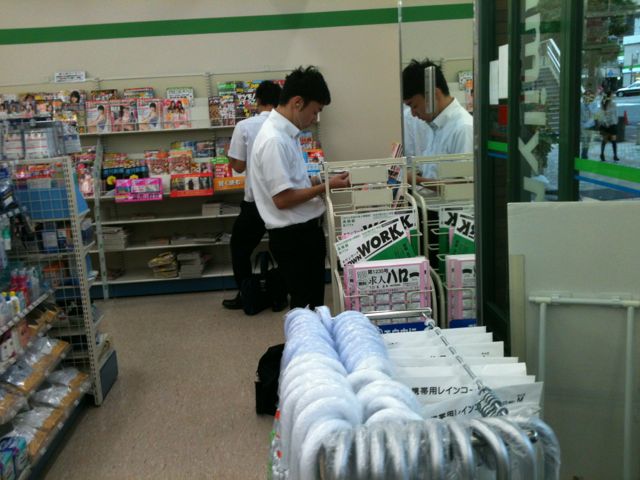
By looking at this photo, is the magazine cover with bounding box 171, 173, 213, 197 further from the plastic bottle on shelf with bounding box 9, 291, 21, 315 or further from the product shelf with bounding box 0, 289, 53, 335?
the plastic bottle on shelf with bounding box 9, 291, 21, 315

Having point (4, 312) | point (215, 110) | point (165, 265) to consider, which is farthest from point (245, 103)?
point (4, 312)

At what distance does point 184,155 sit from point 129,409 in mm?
3079

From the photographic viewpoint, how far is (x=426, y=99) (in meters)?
3.72

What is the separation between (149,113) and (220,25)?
1.17 metres

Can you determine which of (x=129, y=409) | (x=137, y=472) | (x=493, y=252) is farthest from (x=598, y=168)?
(x=129, y=409)

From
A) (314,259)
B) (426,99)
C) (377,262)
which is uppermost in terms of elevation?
(426,99)

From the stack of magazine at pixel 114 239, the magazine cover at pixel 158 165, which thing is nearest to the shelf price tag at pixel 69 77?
the magazine cover at pixel 158 165

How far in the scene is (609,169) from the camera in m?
1.71

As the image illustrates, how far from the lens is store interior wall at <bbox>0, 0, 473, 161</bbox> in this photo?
617 cm

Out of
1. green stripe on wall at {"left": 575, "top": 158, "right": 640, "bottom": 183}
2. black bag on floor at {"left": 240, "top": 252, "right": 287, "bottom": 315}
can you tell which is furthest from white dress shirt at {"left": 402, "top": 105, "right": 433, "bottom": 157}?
green stripe on wall at {"left": 575, "top": 158, "right": 640, "bottom": 183}

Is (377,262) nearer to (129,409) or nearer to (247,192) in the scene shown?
(129,409)

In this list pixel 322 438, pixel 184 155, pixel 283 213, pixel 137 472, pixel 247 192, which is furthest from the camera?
pixel 184 155

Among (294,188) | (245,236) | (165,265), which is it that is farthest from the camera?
(165,265)

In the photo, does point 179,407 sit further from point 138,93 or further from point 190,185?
point 138,93
